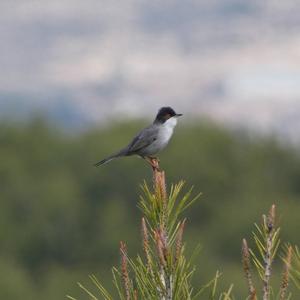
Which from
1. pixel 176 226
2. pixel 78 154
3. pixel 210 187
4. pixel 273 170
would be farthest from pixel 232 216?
pixel 176 226

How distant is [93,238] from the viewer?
101125 mm

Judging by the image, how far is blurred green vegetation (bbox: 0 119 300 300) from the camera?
93.8 m

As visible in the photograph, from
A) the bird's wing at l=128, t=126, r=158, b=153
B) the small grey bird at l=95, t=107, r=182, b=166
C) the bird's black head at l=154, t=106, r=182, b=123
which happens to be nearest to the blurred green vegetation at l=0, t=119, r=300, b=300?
the bird's wing at l=128, t=126, r=158, b=153

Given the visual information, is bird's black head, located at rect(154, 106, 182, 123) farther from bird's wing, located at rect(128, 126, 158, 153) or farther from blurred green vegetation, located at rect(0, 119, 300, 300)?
blurred green vegetation, located at rect(0, 119, 300, 300)

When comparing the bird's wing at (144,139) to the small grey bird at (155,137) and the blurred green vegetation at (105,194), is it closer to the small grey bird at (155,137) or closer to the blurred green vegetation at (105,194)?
the small grey bird at (155,137)

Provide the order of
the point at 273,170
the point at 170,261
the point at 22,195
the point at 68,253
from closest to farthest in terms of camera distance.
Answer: the point at 170,261
the point at 68,253
the point at 22,195
the point at 273,170

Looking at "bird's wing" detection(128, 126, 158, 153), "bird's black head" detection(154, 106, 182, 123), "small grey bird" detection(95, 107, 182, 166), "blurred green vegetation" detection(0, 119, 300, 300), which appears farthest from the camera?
"blurred green vegetation" detection(0, 119, 300, 300)

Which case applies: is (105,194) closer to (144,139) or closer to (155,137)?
(144,139)

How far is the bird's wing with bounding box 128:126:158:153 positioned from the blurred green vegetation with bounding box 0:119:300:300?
70.7 m

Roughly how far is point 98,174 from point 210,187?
10.5 meters

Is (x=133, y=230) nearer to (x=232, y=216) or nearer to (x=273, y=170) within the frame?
(x=232, y=216)

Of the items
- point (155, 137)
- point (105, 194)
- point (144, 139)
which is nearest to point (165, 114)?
point (155, 137)

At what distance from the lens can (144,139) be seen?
10.2m

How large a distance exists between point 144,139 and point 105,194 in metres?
98.6
